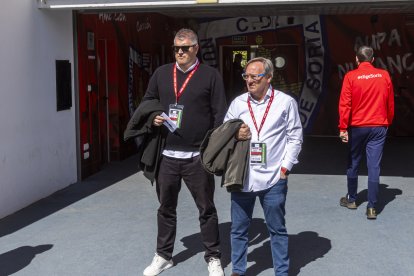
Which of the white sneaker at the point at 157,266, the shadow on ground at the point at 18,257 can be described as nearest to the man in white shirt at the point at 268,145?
the white sneaker at the point at 157,266

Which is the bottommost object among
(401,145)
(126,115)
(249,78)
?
(401,145)

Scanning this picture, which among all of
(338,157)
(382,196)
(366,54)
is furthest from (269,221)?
(338,157)

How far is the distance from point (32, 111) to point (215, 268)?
341 centimetres

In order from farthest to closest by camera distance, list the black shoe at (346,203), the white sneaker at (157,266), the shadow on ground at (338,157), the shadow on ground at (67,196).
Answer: the shadow on ground at (338,157), the black shoe at (346,203), the shadow on ground at (67,196), the white sneaker at (157,266)

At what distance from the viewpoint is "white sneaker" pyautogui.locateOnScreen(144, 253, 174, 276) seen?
4148 mm

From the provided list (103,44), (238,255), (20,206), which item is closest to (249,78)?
(238,255)

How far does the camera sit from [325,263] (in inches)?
174

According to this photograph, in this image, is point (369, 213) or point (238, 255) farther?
point (369, 213)

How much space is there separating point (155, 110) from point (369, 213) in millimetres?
2820

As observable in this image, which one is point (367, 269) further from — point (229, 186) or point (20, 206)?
point (20, 206)

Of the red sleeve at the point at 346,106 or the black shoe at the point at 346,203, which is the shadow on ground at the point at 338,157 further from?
the red sleeve at the point at 346,106

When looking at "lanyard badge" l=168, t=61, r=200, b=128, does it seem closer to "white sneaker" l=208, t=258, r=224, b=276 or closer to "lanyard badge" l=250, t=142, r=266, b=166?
"lanyard badge" l=250, t=142, r=266, b=166

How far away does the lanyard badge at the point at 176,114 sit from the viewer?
3969 mm

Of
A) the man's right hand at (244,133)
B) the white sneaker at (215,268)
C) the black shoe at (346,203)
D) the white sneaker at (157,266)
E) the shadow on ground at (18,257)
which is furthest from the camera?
the black shoe at (346,203)
